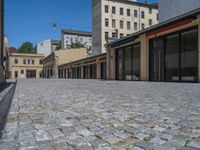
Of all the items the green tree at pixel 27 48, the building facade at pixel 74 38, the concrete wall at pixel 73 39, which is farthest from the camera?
the green tree at pixel 27 48

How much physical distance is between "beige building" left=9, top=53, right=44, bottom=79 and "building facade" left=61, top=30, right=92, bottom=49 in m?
10.2

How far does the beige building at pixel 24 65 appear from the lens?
6425cm

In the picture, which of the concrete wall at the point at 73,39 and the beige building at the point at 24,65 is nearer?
the beige building at the point at 24,65

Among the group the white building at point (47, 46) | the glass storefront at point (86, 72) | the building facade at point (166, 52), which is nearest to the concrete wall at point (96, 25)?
the glass storefront at point (86, 72)

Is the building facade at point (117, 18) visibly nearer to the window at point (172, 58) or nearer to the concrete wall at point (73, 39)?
the concrete wall at point (73, 39)

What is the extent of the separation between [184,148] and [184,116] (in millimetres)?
1500

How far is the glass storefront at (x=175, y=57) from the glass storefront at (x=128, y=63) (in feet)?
7.56

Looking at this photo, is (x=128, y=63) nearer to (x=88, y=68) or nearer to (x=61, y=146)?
(x=88, y=68)

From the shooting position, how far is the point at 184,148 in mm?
2258

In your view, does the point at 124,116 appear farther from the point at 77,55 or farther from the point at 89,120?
the point at 77,55

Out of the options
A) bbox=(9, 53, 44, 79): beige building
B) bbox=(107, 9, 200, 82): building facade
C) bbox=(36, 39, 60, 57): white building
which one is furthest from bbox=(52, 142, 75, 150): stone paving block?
bbox=(36, 39, 60, 57): white building

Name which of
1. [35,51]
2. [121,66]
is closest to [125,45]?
[121,66]

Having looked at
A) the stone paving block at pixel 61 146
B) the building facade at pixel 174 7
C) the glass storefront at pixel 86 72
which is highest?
the building facade at pixel 174 7

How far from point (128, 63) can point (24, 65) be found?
165 ft
